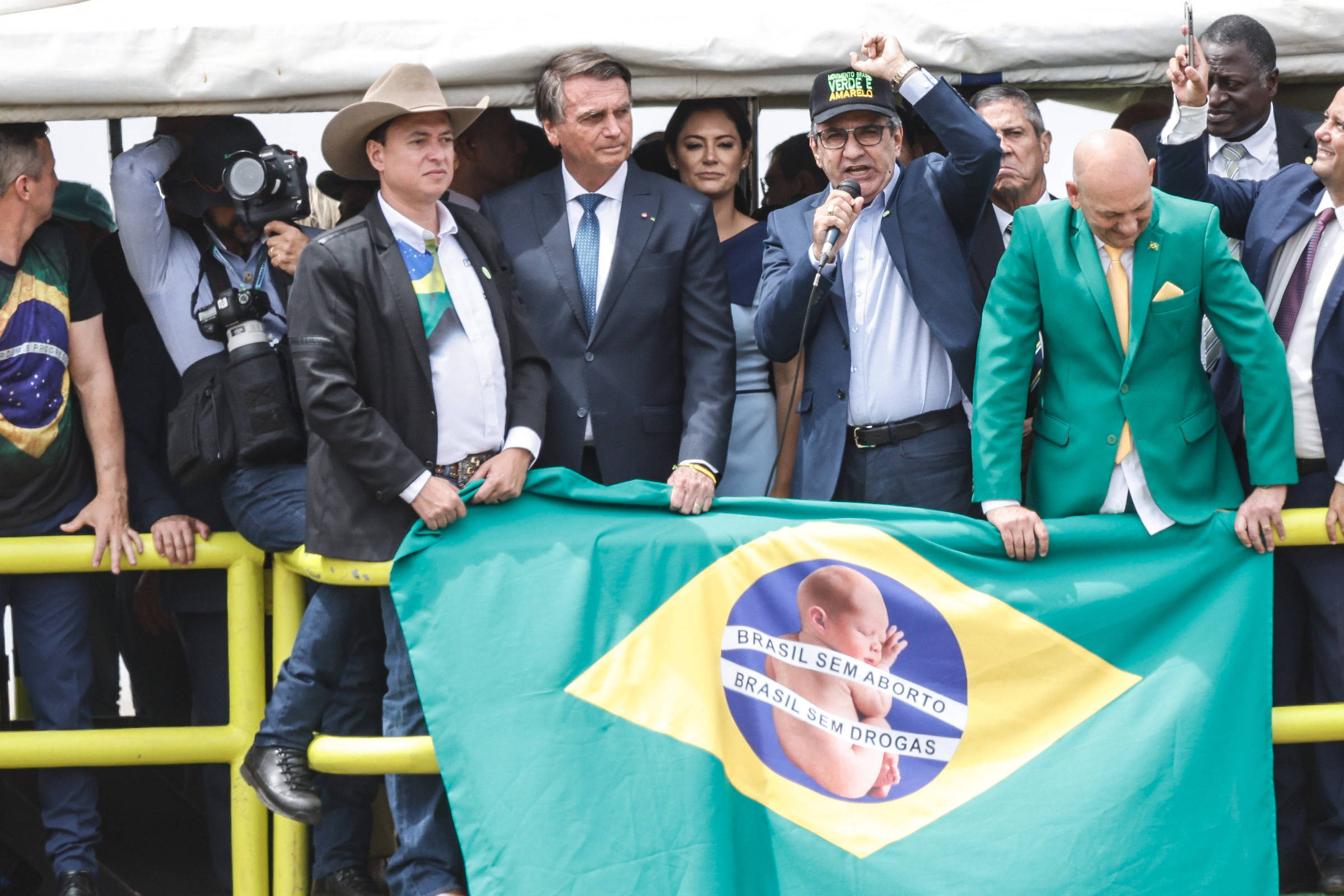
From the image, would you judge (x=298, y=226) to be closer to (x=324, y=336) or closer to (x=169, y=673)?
(x=324, y=336)

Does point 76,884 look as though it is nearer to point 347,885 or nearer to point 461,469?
point 347,885

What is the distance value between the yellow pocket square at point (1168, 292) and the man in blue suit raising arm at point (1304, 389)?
434mm

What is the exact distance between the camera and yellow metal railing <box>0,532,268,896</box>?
4.05 meters

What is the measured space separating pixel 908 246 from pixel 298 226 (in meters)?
1.74

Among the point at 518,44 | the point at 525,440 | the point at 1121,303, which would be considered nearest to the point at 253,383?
the point at 525,440

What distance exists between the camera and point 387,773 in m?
3.86

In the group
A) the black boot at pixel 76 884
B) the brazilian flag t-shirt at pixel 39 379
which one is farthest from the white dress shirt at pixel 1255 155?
the black boot at pixel 76 884

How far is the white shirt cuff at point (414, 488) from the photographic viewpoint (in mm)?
3771

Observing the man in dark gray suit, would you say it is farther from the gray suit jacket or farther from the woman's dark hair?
the woman's dark hair

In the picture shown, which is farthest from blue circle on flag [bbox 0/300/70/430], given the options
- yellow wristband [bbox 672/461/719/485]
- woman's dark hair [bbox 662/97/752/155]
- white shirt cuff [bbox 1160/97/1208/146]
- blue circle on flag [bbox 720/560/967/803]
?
white shirt cuff [bbox 1160/97/1208/146]

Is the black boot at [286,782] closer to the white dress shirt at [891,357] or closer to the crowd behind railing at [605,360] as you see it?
the crowd behind railing at [605,360]

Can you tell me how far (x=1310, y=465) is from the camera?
413cm

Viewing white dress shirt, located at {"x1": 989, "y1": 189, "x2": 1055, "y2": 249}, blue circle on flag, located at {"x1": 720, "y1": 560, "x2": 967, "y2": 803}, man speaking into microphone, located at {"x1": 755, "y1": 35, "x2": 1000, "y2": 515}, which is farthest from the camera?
white dress shirt, located at {"x1": 989, "y1": 189, "x2": 1055, "y2": 249}

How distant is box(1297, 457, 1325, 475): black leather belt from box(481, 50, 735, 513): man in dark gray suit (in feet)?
5.01
